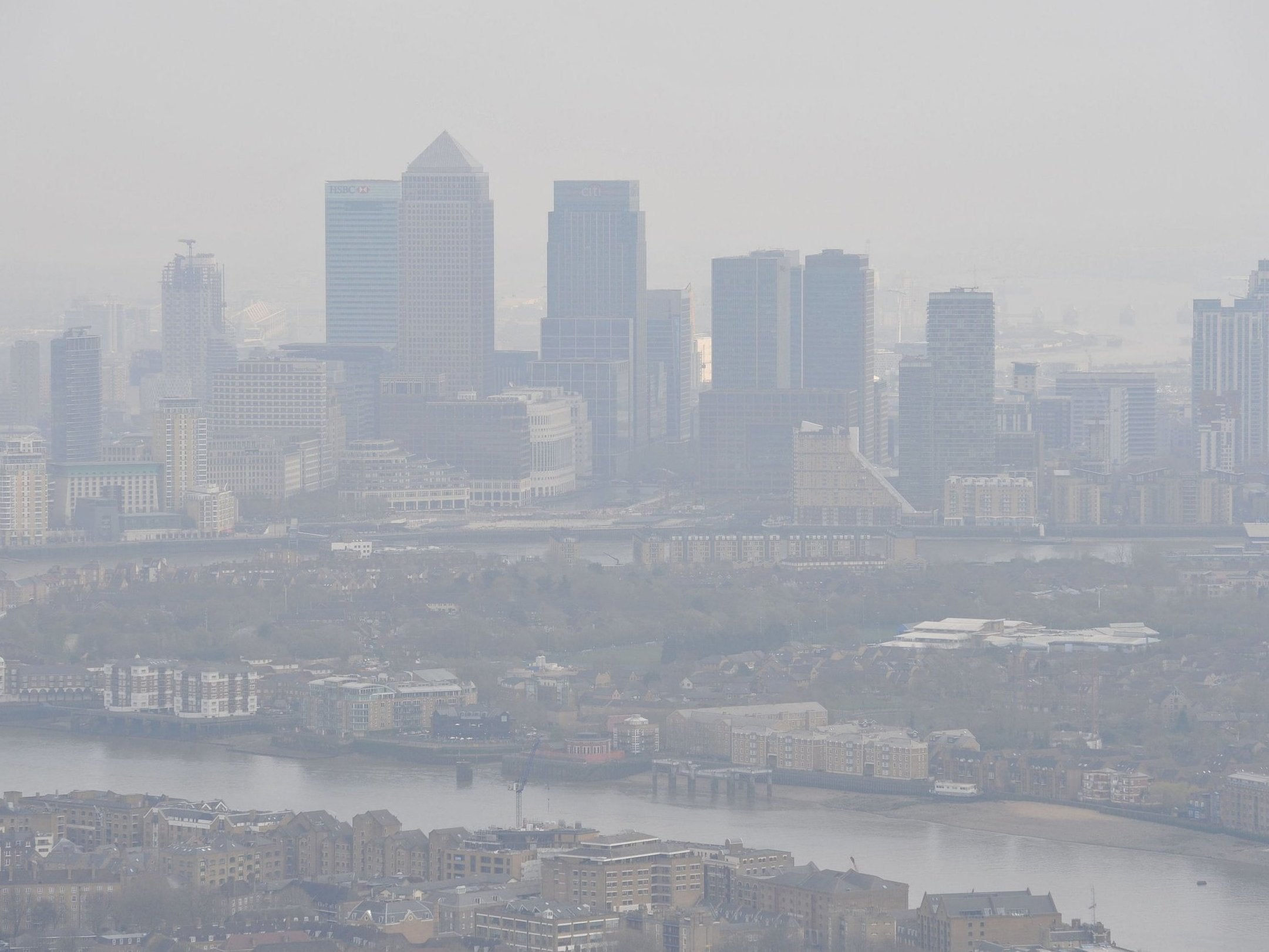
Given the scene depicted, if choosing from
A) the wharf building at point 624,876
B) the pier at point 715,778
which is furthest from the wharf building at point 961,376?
the wharf building at point 624,876

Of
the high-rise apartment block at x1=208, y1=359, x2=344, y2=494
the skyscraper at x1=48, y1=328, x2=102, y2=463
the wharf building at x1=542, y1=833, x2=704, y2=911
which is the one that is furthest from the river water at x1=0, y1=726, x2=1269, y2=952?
the high-rise apartment block at x1=208, y1=359, x2=344, y2=494

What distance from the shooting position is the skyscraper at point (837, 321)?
147ft

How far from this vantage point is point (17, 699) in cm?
2388

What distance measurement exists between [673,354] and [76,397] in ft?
31.2

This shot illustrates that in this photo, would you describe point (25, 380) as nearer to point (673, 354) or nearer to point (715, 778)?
point (673, 354)

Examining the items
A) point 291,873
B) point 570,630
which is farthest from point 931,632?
point 291,873

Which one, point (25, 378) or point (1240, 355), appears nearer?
point (1240, 355)

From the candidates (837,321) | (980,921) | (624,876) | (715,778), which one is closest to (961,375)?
(837,321)

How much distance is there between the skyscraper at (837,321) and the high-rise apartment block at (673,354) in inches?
91.6

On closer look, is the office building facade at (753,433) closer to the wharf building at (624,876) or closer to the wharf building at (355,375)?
the wharf building at (355,375)

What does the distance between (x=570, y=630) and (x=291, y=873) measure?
10.1m

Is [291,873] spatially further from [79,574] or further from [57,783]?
[79,574]

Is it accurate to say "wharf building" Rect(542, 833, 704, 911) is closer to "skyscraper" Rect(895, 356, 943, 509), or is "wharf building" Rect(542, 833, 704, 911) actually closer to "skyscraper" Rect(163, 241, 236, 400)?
"skyscraper" Rect(895, 356, 943, 509)

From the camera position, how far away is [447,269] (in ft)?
148
